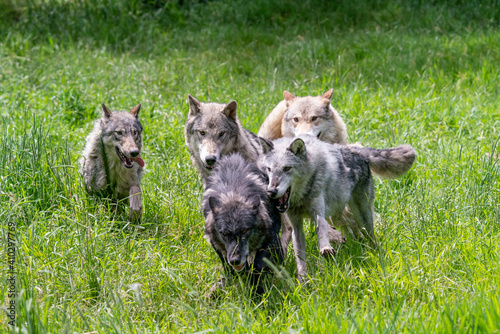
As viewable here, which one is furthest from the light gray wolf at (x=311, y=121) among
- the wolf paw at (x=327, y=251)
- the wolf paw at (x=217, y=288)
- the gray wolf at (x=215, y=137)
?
the wolf paw at (x=217, y=288)

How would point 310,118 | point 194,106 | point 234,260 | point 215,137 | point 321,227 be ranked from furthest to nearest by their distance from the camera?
point 310,118 < point 194,106 < point 215,137 < point 321,227 < point 234,260

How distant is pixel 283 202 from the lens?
4.66m

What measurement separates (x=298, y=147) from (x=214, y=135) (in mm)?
1410

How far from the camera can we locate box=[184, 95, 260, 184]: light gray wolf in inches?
228

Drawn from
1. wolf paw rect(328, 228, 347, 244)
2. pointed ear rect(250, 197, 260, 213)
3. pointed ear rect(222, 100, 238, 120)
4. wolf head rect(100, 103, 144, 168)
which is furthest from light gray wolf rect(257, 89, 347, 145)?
pointed ear rect(250, 197, 260, 213)

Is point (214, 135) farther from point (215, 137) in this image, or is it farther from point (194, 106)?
point (194, 106)

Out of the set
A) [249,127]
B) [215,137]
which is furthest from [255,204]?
[249,127]

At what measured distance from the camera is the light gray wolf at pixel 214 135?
5801 mm

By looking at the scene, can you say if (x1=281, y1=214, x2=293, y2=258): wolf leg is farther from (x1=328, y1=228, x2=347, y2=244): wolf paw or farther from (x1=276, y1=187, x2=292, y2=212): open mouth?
(x1=276, y1=187, x2=292, y2=212): open mouth

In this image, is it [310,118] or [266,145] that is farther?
[310,118]

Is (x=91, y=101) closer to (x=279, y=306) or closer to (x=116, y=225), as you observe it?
(x=116, y=225)

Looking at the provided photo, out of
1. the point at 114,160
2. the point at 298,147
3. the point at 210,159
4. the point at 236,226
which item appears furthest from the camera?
the point at 114,160

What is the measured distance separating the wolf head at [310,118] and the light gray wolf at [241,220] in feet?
5.10

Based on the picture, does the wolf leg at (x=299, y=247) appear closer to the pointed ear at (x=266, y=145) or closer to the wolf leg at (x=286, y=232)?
the wolf leg at (x=286, y=232)
